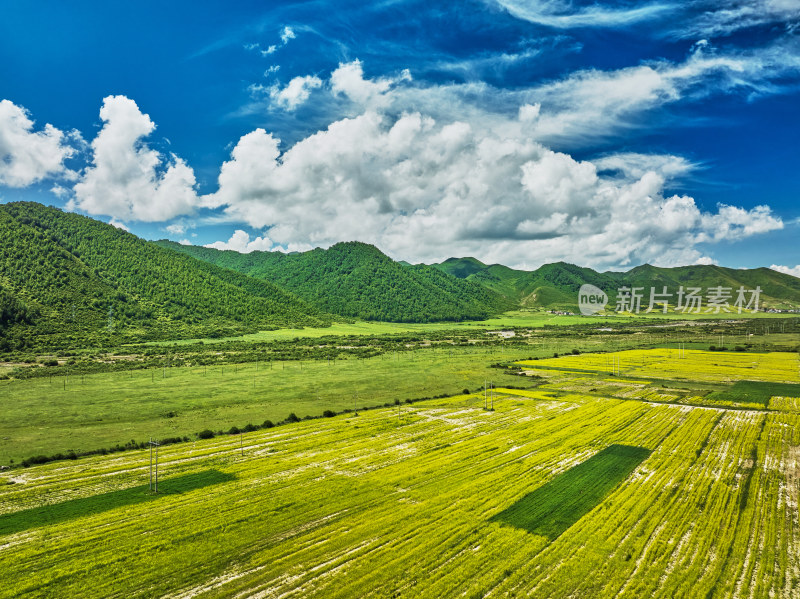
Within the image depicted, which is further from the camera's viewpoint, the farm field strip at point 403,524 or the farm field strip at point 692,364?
the farm field strip at point 692,364

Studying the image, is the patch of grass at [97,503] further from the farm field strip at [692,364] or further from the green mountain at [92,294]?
the green mountain at [92,294]

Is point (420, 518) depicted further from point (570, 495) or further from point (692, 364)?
point (692, 364)

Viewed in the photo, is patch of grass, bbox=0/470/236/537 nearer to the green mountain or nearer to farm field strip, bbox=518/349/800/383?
farm field strip, bbox=518/349/800/383

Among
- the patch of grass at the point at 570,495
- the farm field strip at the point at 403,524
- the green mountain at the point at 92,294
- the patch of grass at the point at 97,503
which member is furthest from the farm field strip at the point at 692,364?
the green mountain at the point at 92,294

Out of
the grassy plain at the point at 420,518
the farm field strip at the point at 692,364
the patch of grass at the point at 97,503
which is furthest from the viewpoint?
the farm field strip at the point at 692,364

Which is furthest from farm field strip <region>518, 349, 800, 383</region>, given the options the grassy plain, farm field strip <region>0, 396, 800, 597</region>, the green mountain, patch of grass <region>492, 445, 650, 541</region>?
the green mountain
